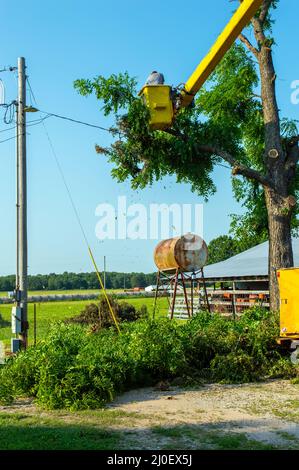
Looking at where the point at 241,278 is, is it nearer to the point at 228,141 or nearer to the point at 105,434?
the point at 228,141

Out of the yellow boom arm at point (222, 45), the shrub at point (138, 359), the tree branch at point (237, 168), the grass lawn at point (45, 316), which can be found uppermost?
the yellow boom arm at point (222, 45)

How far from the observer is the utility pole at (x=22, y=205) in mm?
13484

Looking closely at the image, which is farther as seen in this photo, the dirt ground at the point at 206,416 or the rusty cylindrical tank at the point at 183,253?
the rusty cylindrical tank at the point at 183,253

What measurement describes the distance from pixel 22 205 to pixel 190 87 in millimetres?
4988

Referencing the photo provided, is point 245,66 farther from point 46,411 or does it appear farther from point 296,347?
point 46,411

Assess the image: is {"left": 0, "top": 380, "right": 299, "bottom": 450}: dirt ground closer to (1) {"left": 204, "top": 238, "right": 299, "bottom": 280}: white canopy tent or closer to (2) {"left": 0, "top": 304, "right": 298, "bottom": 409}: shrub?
(2) {"left": 0, "top": 304, "right": 298, "bottom": 409}: shrub

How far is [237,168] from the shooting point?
15758 millimetres

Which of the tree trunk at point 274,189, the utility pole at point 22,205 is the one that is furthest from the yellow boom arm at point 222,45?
the utility pole at point 22,205

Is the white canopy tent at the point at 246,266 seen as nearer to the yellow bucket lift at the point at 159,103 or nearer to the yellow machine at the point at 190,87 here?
the yellow machine at the point at 190,87

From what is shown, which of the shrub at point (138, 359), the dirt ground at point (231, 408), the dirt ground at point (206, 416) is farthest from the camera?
the shrub at point (138, 359)

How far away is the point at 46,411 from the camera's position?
9.49 metres

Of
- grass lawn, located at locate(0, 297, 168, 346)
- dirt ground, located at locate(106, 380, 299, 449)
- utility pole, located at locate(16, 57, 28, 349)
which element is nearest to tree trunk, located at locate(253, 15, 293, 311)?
dirt ground, located at locate(106, 380, 299, 449)

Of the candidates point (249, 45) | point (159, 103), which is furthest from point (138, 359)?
point (249, 45)

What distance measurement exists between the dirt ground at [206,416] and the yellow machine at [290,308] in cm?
119
